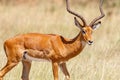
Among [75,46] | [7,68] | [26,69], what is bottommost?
[26,69]

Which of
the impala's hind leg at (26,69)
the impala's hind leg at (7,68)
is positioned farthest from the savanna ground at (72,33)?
the impala's hind leg at (7,68)

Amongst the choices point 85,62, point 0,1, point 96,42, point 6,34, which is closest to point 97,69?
point 85,62

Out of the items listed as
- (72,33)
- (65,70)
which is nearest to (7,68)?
(65,70)

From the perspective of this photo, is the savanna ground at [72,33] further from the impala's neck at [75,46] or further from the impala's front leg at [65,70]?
the impala's neck at [75,46]

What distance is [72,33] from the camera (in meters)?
16.5

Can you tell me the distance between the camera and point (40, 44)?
9.77m

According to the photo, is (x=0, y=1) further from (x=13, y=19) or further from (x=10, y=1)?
(x=13, y=19)

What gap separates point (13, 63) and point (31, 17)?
998 centimetres

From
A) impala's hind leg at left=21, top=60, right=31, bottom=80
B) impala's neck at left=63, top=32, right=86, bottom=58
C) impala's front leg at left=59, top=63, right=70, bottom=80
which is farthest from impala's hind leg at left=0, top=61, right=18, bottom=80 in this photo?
impala's neck at left=63, top=32, right=86, bottom=58

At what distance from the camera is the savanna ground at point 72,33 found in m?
10.4

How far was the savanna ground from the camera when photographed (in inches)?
411

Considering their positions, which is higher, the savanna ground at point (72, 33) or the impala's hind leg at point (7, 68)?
the impala's hind leg at point (7, 68)

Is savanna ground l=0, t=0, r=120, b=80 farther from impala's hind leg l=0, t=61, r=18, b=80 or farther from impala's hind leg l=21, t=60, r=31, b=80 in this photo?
impala's hind leg l=0, t=61, r=18, b=80

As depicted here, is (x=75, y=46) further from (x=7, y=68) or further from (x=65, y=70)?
(x=7, y=68)
